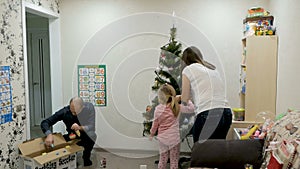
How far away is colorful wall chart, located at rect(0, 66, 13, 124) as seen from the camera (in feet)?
9.12

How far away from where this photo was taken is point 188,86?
7.85 feet

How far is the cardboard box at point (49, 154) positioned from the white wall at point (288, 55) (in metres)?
2.31

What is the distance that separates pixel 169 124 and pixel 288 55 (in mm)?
1354

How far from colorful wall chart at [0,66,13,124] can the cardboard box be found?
1.13 ft

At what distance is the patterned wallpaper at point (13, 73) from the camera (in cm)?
282

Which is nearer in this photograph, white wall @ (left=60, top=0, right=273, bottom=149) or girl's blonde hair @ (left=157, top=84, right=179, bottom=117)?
girl's blonde hair @ (left=157, top=84, right=179, bottom=117)

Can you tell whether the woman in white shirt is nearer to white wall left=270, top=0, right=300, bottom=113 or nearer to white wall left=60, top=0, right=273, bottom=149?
white wall left=270, top=0, right=300, bottom=113

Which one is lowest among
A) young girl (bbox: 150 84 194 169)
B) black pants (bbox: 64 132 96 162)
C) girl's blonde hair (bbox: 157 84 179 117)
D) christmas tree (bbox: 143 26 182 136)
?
black pants (bbox: 64 132 96 162)

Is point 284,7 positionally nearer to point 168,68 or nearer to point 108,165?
point 168,68

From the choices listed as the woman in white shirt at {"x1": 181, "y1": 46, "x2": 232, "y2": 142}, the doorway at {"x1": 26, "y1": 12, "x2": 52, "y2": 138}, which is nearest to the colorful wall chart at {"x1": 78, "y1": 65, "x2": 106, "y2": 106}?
the doorway at {"x1": 26, "y1": 12, "x2": 52, "y2": 138}

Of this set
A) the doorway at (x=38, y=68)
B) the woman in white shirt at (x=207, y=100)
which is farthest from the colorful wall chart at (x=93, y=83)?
the woman in white shirt at (x=207, y=100)

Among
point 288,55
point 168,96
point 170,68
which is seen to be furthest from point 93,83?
point 288,55

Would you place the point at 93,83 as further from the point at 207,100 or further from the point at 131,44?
the point at 207,100

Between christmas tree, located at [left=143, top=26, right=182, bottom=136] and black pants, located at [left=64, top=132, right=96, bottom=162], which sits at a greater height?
christmas tree, located at [left=143, top=26, right=182, bottom=136]
